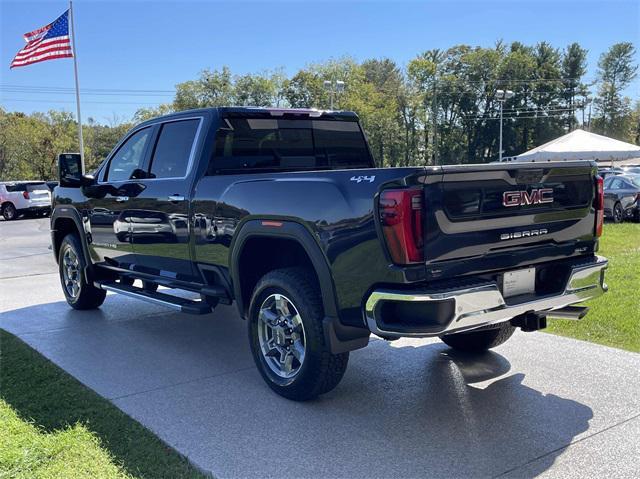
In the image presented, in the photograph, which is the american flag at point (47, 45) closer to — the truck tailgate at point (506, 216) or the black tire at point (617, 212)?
the black tire at point (617, 212)

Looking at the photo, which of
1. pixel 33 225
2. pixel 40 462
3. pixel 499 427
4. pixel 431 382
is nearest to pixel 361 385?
pixel 431 382

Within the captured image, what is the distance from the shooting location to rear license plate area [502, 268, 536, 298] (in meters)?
3.74

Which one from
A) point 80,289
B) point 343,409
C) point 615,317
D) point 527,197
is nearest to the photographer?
point 527,197

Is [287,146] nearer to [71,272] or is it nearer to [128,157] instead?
[128,157]

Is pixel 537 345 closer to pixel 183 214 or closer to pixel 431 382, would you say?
pixel 431 382

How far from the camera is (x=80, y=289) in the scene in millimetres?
7145

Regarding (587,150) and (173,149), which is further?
(587,150)

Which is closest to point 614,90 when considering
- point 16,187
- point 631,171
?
point 631,171

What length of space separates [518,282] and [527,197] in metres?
0.53

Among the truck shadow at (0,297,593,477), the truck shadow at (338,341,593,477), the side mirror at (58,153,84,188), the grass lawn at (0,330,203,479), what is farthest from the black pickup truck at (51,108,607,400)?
the grass lawn at (0,330,203,479)

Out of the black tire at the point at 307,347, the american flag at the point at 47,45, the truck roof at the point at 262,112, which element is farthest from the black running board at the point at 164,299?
the american flag at the point at 47,45

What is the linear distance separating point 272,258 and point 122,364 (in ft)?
5.52

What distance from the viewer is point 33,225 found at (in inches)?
867

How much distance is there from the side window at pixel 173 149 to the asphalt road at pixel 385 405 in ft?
5.44
